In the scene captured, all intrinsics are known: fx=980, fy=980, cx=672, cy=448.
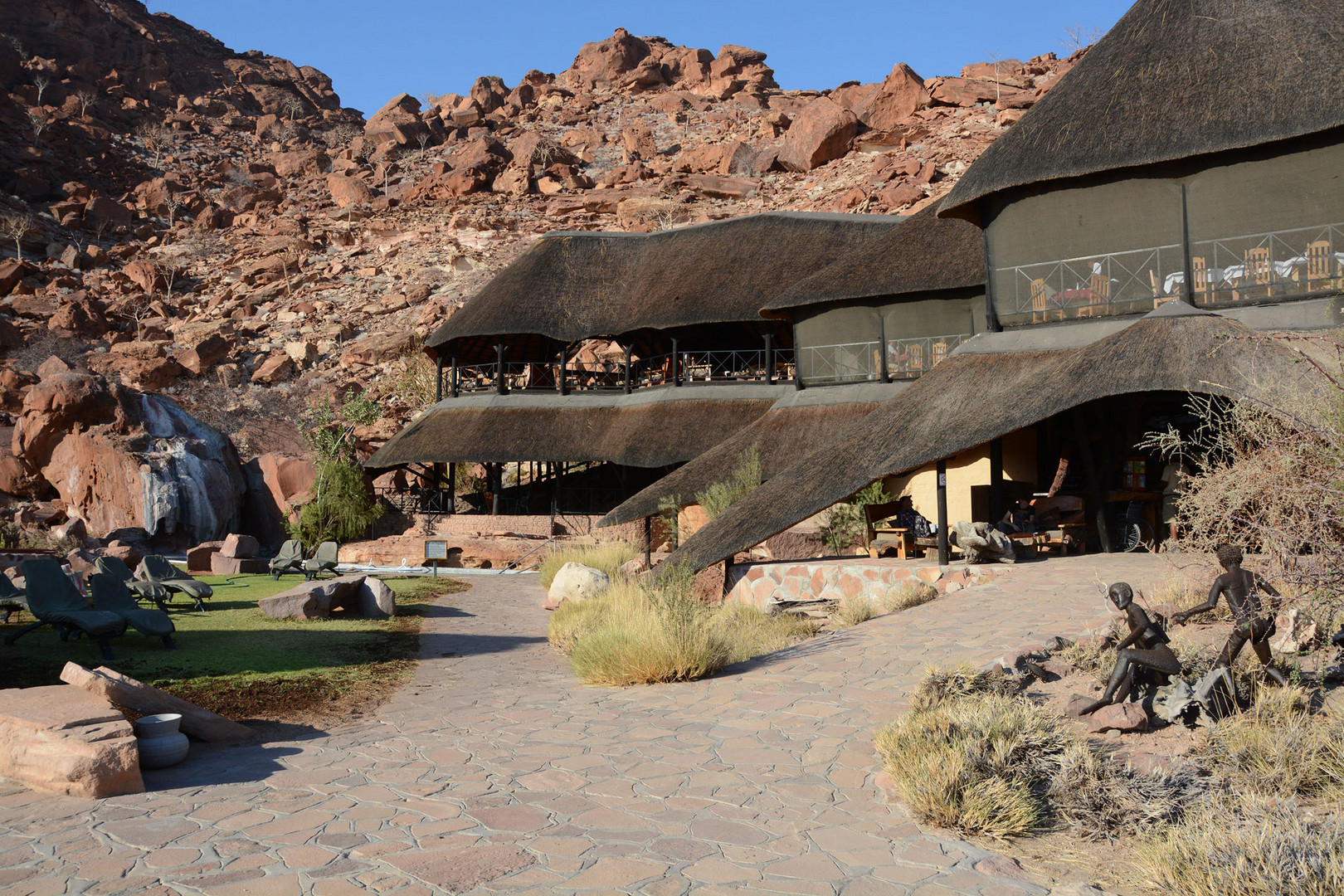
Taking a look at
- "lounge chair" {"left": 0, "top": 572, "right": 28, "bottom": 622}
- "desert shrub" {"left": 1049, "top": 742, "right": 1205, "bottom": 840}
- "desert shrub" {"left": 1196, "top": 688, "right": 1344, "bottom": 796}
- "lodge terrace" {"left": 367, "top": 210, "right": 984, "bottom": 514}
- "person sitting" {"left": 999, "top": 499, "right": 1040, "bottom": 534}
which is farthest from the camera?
"lodge terrace" {"left": 367, "top": 210, "right": 984, "bottom": 514}

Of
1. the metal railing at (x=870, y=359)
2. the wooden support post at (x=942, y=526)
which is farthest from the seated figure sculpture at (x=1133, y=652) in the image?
the metal railing at (x=870, y=359)

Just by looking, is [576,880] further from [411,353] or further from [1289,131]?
[411,353]

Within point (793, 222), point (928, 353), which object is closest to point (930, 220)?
point (928, 353)

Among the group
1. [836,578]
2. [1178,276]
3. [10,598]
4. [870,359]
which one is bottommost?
[836,578]

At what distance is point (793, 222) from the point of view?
28359 millimetres

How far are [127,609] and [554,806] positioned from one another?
7.57 m

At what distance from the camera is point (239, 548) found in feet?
71.1

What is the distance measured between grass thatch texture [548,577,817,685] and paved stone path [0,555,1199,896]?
0.32 metres

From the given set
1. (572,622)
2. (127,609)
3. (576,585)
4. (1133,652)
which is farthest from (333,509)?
(1133,652)

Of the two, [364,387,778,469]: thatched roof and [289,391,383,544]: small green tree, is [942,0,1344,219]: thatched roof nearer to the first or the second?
[364,387,778,469]: thatched roof

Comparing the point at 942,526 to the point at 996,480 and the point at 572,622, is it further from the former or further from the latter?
the point at 572,622

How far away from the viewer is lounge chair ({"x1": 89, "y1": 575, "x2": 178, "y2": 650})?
10.7m

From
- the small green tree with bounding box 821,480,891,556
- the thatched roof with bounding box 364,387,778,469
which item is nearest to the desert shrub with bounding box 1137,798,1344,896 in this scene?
the small green tree with bounding box 821,480,891,556

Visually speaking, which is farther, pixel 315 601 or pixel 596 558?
pixel 596 558
